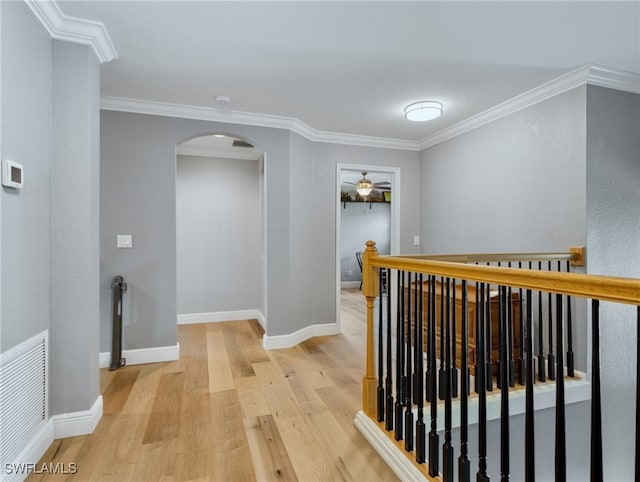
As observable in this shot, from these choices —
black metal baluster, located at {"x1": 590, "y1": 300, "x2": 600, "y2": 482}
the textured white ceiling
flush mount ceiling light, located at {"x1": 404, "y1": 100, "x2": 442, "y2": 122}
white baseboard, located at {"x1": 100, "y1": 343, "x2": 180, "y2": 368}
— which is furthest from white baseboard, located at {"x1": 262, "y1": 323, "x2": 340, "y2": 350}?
black metal baluster, located at {"x1": 590, "y1": 300, "x2": 600, "y2": 482}

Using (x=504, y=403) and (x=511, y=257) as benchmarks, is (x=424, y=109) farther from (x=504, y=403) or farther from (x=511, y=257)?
(x=504, y=403)

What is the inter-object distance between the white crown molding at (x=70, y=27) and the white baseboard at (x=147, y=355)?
2.46 m

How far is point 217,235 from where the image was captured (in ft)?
15.8

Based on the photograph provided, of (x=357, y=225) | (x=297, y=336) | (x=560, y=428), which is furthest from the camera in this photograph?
→ (x=357, y=225)

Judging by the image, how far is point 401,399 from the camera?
1912mm

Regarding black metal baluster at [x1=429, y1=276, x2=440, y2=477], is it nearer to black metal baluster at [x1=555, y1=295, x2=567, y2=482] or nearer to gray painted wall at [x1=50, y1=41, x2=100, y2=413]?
black metal baluster at [x1=555, y1=295, x2=567, y2=482]

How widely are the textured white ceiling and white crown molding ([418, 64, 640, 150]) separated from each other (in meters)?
0.08

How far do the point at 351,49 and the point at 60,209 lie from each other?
82.9 inches

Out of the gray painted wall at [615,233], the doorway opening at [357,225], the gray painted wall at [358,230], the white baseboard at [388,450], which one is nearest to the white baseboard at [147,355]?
the white baseboard at [388,450]

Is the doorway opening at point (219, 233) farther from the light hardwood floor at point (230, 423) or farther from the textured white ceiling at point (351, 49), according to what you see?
A: the textured white ceiling at point (351, 49)

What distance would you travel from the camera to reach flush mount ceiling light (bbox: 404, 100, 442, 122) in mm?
3225

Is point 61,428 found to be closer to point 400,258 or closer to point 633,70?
point 400,258

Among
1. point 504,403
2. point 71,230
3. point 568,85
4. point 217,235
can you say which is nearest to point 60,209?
point 71,230

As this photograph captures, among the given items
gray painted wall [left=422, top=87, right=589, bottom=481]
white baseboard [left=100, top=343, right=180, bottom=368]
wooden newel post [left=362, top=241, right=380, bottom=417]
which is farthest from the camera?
white baseboard [left=100, top=343, right=180, bottom=368]
